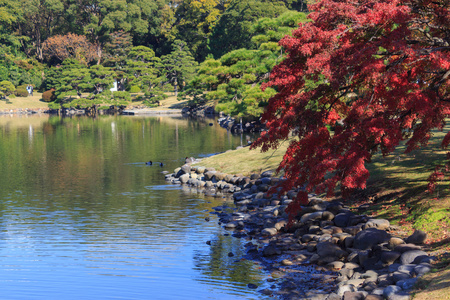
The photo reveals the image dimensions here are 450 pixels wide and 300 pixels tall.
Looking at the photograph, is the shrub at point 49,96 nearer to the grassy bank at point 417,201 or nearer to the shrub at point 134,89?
the shrub at point 134,89

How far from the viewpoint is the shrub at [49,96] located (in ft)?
291

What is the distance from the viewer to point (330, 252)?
12492mm

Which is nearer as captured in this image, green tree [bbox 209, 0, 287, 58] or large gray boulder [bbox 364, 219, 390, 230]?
large gray boulder [bbox 364, 219, 390, 230]

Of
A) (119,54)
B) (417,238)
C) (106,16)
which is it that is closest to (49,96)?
(119,54)

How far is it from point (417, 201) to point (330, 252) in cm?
335

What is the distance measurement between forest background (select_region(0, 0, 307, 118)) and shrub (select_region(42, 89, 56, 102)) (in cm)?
19

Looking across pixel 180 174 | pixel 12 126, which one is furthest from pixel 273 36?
pixel 12 126

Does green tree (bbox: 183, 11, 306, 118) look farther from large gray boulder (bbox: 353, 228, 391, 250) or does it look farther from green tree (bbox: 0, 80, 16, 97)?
green tree (bbox: 0, 80, 16, 97)

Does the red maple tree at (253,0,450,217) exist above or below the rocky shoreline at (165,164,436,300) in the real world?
above

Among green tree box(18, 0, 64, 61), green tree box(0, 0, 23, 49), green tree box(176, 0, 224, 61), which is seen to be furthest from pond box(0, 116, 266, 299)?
green tree box(18, 0, 64, 61)

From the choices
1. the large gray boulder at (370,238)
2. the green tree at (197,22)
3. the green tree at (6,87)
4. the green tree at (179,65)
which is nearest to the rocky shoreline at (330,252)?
the large gray boulder at (370,238)

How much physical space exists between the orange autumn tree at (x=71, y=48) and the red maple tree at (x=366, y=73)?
273 feet

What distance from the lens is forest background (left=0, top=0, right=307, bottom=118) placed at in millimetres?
82562

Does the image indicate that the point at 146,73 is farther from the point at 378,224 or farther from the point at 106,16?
the point at 378,224
